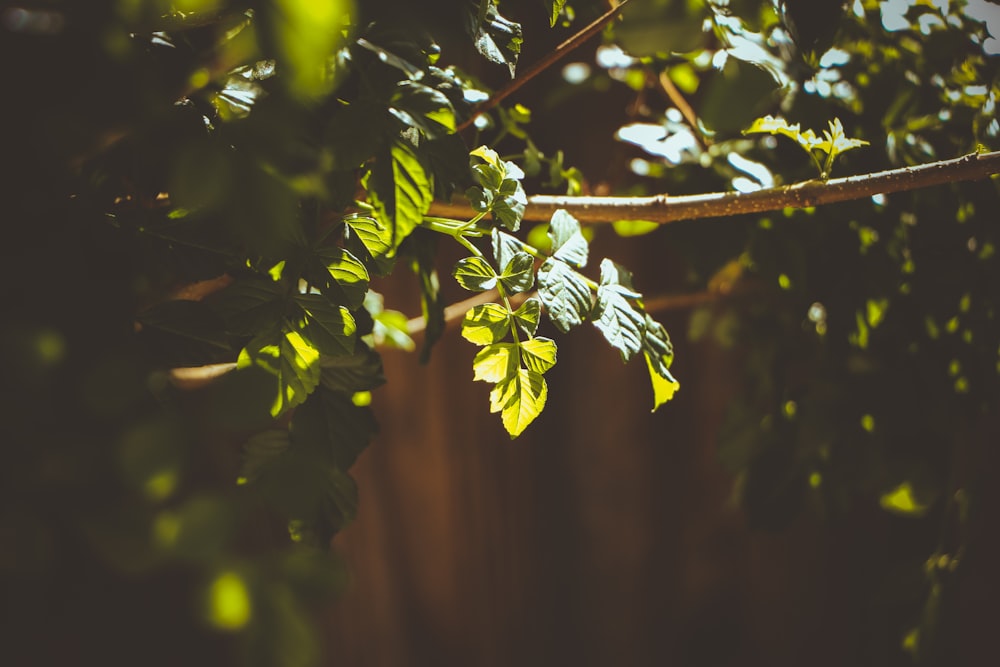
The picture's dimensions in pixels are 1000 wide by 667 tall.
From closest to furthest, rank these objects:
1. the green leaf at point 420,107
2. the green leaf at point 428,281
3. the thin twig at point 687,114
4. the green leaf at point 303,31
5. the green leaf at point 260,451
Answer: the green leaf at point 303,31 → the green leaf at point 420,107 → the green leaf at point 260,451 → the green leaf at point 428,281 → the thin twig at point 687,114

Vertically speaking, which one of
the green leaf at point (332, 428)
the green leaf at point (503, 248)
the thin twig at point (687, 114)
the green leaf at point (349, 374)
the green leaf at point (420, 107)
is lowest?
the green leaf at point (332, 428)

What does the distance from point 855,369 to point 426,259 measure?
2.06ft

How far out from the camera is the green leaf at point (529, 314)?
490 mm

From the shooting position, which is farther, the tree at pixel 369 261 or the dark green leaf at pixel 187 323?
the dark green leaf at pixel 187 323

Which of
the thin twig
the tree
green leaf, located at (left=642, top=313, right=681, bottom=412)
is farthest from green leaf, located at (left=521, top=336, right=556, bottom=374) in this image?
the thin twig

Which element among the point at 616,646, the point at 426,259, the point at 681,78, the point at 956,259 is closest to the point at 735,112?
the point at 426,259

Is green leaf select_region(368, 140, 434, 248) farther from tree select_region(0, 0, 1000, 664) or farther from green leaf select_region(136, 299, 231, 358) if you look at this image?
green leaf select_region(136, 299, 231, 358)

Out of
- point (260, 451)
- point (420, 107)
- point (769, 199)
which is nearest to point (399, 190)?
point (420, 107)

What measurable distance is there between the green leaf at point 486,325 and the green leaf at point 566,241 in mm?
84

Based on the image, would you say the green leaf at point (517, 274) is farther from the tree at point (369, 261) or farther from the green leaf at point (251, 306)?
the green leaf at point (251, 306)

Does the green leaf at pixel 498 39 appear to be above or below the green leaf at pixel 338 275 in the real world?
above

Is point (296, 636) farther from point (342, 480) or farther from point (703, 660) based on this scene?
point (703, 660)

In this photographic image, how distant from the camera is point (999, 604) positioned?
1.21 metres

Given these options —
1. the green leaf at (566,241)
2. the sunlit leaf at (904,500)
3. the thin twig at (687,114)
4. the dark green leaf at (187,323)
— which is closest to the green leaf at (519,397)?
the green leaf at (566,241)
